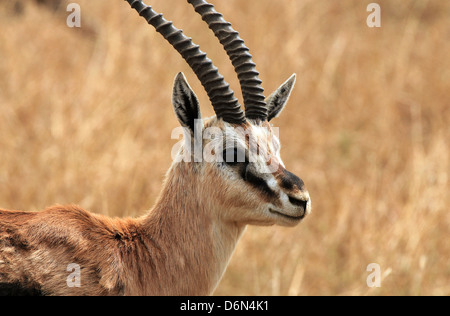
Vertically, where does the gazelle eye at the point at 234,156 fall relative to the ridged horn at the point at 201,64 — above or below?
below

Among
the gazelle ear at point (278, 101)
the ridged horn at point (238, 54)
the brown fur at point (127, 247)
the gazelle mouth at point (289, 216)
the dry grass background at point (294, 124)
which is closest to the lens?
the brown fur at point (127, 247)

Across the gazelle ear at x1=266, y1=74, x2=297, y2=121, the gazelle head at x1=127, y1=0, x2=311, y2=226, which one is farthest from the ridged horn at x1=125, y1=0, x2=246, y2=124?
the gazelle ear at x1=266, y1=74, x2=297, y2=121

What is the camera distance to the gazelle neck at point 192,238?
4590 millimetres

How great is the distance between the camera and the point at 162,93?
11.0 metres

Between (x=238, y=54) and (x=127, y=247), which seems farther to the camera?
(x=238, y=54)

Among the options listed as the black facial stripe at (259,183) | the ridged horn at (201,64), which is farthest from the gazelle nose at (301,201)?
the ridged horn at (201,64)

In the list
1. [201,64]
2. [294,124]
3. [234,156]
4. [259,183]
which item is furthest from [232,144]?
[294,124]

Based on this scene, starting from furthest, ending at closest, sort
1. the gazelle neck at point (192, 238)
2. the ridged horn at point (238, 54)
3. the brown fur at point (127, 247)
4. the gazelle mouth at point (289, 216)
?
the ridged horn at point (238, 54) → the gazelle neck at point (192, 238) → the gazelle mouth at point (289, 216) → the brown fur at point (127, 247)

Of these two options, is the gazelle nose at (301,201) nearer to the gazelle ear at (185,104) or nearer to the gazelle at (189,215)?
the gazelle at (189,215)

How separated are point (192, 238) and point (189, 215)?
163 mm

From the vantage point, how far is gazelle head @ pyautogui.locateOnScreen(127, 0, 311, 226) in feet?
14.3

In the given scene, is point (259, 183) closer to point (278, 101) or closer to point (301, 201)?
point (301, 201)

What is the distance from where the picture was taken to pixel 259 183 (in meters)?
4.38
